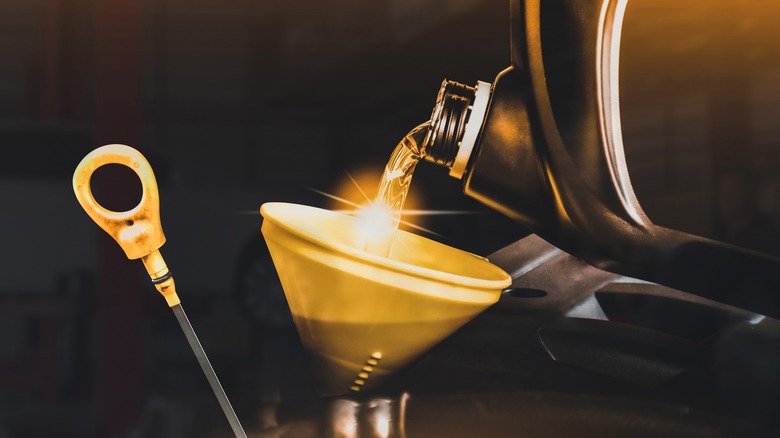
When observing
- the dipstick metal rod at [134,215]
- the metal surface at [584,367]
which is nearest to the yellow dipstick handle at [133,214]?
the dipstick metal rod at [134,215]

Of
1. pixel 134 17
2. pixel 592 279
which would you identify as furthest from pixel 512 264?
pixel 134 17

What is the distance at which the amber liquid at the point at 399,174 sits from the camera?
2.12 ft

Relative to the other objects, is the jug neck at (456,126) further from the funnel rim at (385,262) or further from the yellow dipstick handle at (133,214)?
the yellow dipstick handle at (133,214)

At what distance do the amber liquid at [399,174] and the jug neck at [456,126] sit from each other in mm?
12

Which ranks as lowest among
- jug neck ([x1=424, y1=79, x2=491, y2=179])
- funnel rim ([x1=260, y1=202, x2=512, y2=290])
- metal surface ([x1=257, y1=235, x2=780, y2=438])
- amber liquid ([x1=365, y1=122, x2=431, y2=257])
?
metal surface ([x1=257, y1=235, x2=780, y2=438])

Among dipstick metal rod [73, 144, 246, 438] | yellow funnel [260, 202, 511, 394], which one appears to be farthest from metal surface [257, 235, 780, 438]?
dipstick metal rod [73, 144, 246, 438]

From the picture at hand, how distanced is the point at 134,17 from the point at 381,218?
30cm

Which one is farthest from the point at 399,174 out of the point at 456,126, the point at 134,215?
the point at 134,215

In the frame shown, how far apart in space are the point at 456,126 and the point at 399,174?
0.23 feet

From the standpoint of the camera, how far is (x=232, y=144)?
2.12 feet

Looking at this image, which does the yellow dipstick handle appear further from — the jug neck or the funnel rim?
the jug neck

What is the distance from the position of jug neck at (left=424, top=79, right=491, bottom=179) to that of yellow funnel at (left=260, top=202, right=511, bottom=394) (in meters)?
0.10

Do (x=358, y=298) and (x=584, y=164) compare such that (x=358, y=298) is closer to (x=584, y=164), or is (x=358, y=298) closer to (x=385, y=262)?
(x=385, y=262)

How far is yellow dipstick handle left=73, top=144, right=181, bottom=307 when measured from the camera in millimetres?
557
